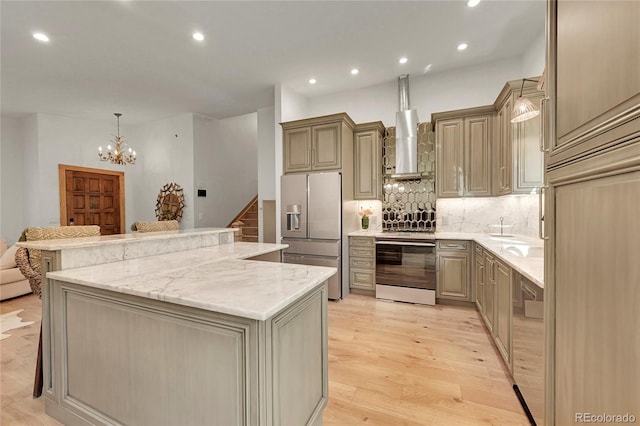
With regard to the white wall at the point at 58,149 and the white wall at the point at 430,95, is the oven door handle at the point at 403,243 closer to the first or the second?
the white wall at the point at 430,95

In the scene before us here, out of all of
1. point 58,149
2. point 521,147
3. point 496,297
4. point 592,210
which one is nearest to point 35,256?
point 592,210

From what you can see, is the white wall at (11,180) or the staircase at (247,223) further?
the staircase at (247,223)

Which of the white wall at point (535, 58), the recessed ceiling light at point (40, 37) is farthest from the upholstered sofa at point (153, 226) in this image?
the white wall at point (535, 58)

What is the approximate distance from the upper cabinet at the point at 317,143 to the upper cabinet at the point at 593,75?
2.89m

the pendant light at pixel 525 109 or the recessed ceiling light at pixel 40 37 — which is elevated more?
the recessed ceiling light at pixel 40 37

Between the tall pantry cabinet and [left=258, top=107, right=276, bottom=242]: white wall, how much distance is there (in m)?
4.53

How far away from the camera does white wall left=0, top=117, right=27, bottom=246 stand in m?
5.52

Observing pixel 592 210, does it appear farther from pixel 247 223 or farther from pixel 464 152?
pixel 247 223

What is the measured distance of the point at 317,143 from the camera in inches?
156

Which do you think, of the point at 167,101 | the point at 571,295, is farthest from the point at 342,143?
the point at 167,101

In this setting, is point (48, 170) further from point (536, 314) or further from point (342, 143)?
point (536, 314)

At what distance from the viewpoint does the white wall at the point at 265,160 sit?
5195 mm

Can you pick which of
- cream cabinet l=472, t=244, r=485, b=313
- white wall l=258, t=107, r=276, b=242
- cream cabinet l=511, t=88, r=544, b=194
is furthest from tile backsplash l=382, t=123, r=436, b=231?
white wall l=258, t=107, r=276, b=242

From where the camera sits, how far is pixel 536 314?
141cm
